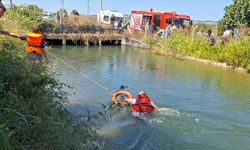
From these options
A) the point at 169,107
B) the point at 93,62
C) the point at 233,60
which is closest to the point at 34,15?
the point at 93,62

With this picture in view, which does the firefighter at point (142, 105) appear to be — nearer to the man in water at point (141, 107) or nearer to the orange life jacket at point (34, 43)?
the man in water at point (141, 107)

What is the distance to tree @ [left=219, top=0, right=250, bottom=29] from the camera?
30.8m

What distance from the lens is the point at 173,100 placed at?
48.4 ft

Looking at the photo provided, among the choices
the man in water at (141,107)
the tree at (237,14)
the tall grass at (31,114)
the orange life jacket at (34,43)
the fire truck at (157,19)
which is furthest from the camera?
the fire truck at (157,19)

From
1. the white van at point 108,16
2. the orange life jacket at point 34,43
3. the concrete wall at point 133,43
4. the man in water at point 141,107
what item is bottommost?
the concrete wall at point 133,43

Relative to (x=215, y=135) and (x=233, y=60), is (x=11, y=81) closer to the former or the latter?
(x=215, y=135)

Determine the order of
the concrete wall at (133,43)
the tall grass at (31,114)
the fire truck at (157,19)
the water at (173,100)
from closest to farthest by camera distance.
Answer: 1. the tall grass at (31,114)
2. the water at (173,100)
3. the concrete wall at (133,43)
4. the fire truck at (157,19)

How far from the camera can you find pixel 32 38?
11516 mm

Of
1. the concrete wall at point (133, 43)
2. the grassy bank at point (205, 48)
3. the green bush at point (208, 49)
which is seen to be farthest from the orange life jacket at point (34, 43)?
the concrete wall at point (133, 43)

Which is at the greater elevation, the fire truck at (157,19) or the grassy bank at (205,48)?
the fire truck at (157,19)

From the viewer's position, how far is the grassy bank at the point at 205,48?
23.5 metres

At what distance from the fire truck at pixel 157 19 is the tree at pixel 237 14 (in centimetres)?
562

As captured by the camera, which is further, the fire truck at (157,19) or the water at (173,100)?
the fire truck at (157,19)

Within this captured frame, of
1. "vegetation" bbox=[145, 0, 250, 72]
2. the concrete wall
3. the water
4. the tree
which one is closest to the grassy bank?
"vegetation" bbox=[145, 0, 250, 72]
